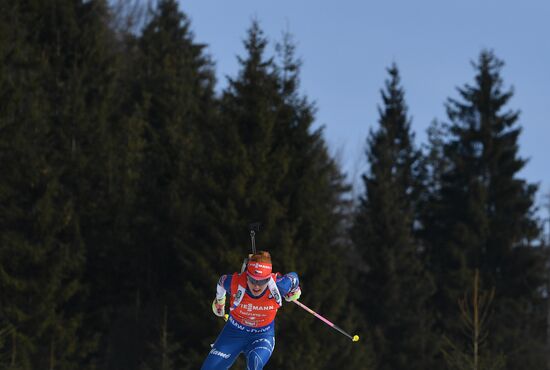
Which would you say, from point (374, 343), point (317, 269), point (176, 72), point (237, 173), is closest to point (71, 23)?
point (176, 72)

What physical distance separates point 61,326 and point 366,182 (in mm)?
19763

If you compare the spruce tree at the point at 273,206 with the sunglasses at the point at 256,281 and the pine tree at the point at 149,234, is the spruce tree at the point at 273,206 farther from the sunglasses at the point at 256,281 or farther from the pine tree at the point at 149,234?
the sunglasses at the point at 256,281

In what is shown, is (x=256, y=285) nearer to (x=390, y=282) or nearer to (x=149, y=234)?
(x=149, y=234)

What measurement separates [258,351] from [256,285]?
93 centimetres

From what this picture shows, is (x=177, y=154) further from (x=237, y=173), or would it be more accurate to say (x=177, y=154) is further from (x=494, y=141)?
(x=494, y=141)

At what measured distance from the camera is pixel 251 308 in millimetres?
13570

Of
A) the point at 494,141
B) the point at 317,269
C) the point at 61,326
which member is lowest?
the point at 61,326

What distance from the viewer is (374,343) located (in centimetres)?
4041

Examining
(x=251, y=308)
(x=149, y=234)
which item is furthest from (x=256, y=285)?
(x=149, y=234)

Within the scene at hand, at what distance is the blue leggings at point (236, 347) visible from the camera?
1340 centimetres

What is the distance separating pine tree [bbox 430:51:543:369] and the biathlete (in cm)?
3028

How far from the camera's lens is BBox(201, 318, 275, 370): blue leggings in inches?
527

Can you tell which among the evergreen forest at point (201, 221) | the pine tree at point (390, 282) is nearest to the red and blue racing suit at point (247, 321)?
the evergreen forest at point (201, 221)

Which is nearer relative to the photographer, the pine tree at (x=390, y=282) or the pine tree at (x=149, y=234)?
the pine tree at (x=149, y=234)
